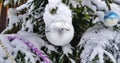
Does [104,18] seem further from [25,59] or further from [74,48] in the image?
[25,59]

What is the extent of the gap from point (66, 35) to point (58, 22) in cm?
6

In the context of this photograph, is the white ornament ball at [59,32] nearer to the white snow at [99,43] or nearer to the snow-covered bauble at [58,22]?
the snow-covered bauble at [58,22]

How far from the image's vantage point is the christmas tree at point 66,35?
113 centimetres

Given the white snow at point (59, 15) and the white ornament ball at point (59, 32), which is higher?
the white snow at point (59, 15)

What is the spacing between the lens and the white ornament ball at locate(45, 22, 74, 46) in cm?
110

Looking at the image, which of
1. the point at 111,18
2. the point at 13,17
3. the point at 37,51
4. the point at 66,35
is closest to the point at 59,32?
the point at 66,35

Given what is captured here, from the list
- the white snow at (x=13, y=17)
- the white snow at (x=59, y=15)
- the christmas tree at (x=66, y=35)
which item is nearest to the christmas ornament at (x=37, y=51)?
the christmas tree at (x=66, y=35)

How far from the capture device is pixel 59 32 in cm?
112

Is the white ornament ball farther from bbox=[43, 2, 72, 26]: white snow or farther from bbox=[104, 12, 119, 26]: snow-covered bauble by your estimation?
bbox=[104, 12, 119, 26]: snow-covered bauble

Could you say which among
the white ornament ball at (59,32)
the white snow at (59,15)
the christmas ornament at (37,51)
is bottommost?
the christmas ornament at (37,51)

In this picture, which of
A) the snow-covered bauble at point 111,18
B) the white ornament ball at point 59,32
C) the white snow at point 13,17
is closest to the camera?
the white ornament ball at point 59,32

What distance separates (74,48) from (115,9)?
0.28 meters

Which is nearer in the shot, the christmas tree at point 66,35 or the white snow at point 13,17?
the christmas tree at point 66,35

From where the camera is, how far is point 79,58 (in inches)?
50.5
